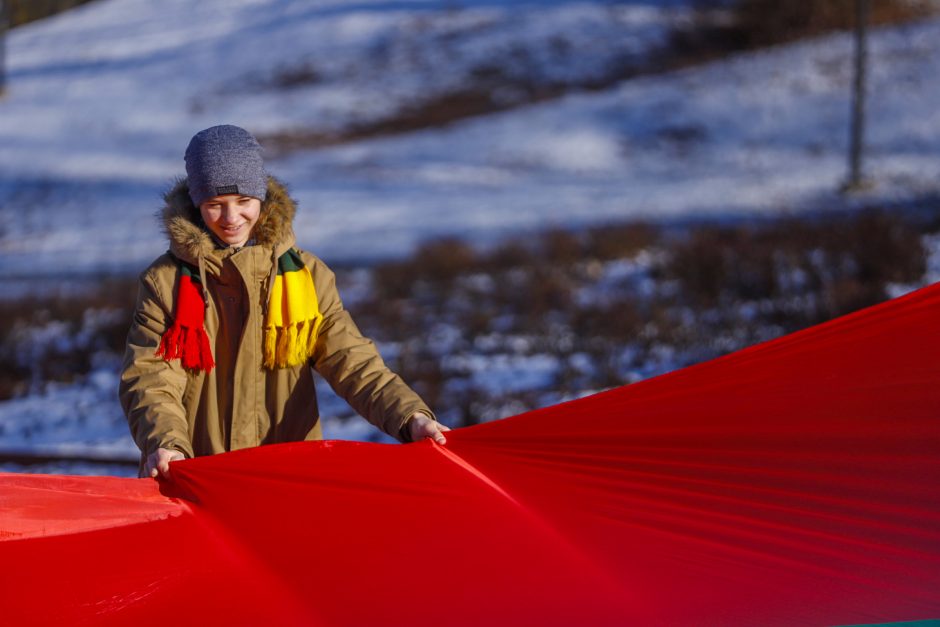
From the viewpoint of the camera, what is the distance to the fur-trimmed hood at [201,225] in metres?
3.15

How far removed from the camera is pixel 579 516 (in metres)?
3.27

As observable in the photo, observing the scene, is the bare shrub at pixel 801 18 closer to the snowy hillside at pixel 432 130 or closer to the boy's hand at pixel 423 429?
the snowy hillside at pixel 432 130

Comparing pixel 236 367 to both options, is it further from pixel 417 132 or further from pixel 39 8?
pixel 39 8

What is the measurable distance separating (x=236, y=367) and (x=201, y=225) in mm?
425

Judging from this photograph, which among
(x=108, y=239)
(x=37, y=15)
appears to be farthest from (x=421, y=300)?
(x=37, y=15)

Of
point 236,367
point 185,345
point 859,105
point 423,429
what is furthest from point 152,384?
point 859,105

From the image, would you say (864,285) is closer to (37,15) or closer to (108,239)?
(108,239)

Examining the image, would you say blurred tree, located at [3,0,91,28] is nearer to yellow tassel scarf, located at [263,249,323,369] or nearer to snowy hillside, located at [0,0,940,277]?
snowy hillside, located at [0,0,940,277]

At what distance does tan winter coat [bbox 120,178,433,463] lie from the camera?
3160mm

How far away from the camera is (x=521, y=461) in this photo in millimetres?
3504

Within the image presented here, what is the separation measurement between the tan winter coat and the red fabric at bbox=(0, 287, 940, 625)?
0.56 ft

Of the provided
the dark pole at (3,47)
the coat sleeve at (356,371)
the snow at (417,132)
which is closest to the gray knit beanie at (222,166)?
the coat sleeve at (356,371)

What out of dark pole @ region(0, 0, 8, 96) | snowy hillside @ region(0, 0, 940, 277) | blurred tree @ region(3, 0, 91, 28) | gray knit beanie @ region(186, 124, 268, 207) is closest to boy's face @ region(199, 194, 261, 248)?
gray knit beanie @ region(186, 124, 268, 207)

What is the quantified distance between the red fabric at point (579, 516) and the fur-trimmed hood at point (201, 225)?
1.94ft
